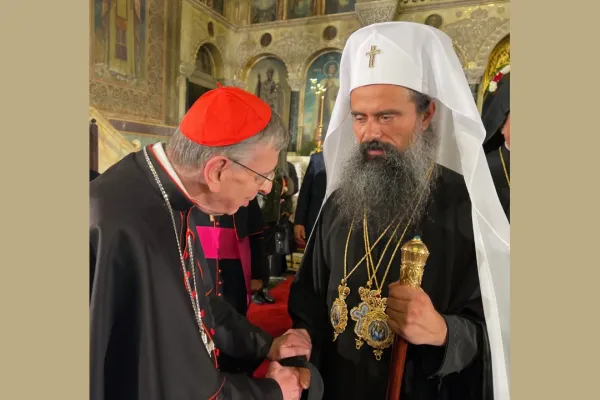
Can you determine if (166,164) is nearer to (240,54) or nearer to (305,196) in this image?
(305,196)

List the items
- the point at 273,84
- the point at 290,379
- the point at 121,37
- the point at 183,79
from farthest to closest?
the point at 273,84 < the point at 121,37 < the point at 183,79 < the point at 290,379

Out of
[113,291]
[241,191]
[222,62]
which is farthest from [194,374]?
[222,62]

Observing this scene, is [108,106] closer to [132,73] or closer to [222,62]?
[132,73]

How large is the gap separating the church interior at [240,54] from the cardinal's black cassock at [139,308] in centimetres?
306

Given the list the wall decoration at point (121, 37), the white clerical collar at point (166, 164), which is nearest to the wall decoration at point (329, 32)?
the wall decoration at point (121, 37)

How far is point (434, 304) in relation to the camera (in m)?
1.50

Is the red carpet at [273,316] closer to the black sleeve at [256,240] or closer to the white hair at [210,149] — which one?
the black sleeve at [256,240]

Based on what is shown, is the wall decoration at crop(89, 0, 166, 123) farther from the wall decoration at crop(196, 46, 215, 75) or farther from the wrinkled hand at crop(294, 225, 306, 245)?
the wrinkled hand at crop(294, 225, 306, 245)

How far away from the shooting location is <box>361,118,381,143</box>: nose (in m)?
1.54

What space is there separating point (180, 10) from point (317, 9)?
2.42 metres

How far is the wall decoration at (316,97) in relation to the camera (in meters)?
5.86

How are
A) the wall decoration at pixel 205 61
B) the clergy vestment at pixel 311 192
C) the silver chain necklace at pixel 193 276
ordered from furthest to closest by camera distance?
the wall decoration at pixel 205 61
the clergy vestment at pixel 311 192
the silver chain necklace at pixel 193 276

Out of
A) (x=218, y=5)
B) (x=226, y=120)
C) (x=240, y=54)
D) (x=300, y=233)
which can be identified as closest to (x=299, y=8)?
(x=240, y=54)

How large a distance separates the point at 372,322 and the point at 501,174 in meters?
1.66
